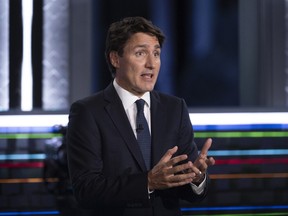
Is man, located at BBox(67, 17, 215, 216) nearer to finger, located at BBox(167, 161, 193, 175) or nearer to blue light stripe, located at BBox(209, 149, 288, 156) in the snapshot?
finger, located at BBox(167, 161, 193, 175)

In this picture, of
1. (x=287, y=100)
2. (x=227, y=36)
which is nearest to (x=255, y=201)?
(x=287, y=100)

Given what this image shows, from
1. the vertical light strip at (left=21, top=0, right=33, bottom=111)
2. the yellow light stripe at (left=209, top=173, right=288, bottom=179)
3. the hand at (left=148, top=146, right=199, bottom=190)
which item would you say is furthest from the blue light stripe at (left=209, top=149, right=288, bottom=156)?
the hand at (left=148, top=146, right=199, bottom=190)

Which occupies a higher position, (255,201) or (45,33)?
(45,33)

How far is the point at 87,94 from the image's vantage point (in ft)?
16.0

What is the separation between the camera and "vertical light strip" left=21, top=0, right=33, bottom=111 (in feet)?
15.8

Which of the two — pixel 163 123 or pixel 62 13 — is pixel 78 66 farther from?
pixel 163 123

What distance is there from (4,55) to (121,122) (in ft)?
9.58

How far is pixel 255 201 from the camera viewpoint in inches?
194

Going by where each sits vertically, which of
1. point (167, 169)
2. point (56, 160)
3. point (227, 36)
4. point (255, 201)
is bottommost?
point (255, 201)

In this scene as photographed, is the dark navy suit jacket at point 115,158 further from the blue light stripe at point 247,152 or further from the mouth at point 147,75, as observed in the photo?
the blue light stripe at point 247,152

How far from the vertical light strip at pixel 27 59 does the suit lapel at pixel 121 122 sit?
2732 mm

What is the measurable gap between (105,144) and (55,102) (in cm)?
285

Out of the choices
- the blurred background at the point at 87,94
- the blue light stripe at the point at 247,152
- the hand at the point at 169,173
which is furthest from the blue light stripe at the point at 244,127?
the hand at the point at 169,173

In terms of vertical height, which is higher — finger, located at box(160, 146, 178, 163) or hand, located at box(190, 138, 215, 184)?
finger, located at box(160, 146, 178, 163)
